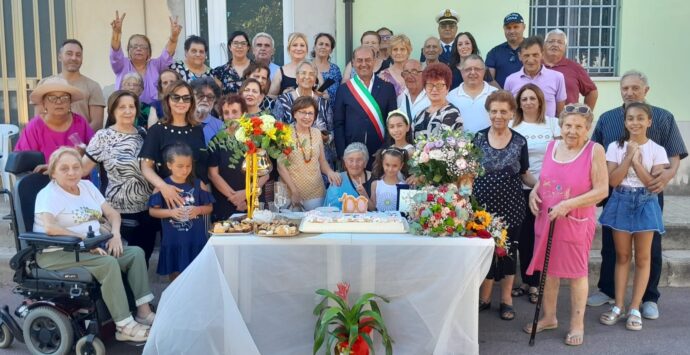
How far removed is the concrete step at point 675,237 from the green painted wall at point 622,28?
2.43 m

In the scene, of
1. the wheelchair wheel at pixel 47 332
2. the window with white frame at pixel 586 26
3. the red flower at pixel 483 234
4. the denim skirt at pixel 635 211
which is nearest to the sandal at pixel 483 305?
the denim skirt at pixel 635 211

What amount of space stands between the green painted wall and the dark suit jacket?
A: 7.41ft

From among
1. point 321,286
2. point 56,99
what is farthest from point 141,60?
point 321,286

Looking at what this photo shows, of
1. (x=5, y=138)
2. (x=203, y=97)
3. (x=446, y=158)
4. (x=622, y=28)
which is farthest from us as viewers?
(x=622, y=28)

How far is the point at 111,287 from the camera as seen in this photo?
4164 millimetres

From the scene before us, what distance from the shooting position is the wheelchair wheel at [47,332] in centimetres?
408

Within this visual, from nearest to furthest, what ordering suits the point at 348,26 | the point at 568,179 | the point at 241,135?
the point at 241,135
the point at 568,179
the point at 348,26

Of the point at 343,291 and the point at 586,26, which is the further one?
the point at 586,26

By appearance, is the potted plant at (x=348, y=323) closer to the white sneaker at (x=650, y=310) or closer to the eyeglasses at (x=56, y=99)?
the white sneaker at (x=650, y=310)

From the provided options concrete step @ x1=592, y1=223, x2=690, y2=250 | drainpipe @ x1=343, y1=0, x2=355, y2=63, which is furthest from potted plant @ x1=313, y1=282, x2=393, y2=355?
drainpipe @ x1=343, y1=0, x2=355, y2=63

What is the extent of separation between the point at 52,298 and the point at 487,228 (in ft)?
Answer: 9.42

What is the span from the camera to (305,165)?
5.13 m

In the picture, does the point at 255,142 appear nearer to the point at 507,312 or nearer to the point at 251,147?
the point at 251,147

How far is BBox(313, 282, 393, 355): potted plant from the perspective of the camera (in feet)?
12.5
